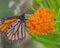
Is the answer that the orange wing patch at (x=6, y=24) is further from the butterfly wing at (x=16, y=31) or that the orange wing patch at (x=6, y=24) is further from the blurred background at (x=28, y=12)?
the blurred background at (x=28, y=12)

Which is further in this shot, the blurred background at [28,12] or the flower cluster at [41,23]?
the blurred background at [28,12]

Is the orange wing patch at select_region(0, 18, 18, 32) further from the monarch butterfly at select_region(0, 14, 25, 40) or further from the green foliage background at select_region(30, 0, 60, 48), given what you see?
the green foliage background at select_region(30, 0, 60, 48)

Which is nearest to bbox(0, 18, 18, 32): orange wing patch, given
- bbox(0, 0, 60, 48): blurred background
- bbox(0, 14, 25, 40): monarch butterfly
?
bbox(0, 14, 25, 40): monarch butterfly

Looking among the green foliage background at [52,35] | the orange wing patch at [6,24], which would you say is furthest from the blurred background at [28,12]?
the orange wing patch at [6,24]

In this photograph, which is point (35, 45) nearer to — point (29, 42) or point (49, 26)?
point (29, 42)

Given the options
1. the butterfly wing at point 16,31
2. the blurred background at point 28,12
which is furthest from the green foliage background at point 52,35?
the butterfly wing at point 16,31

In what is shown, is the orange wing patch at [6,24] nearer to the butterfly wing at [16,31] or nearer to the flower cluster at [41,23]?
the butterfly wing at [16,31]

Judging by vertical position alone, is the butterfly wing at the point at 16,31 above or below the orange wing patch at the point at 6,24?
below
